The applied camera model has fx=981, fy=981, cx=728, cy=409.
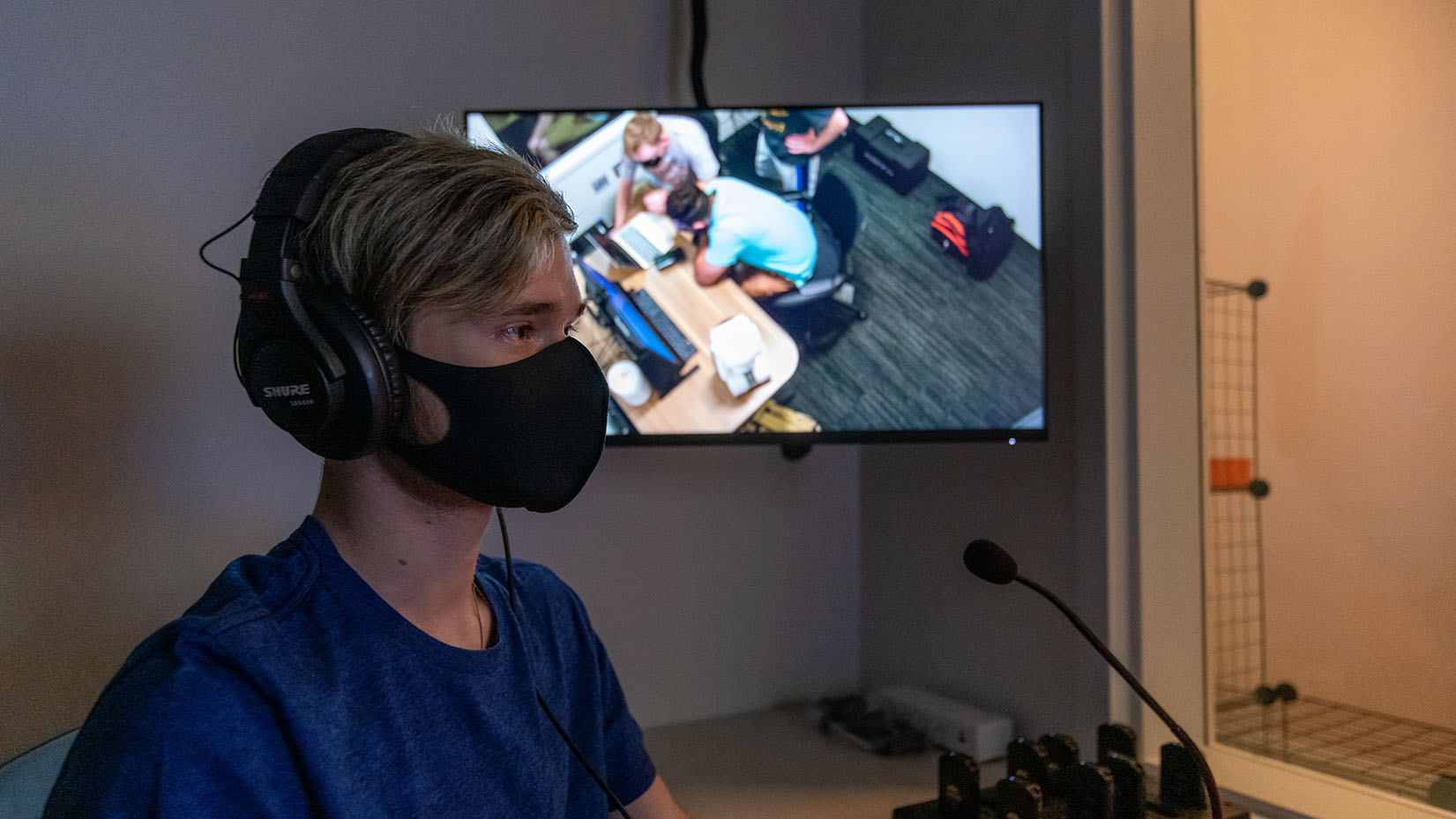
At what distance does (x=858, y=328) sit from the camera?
136cm

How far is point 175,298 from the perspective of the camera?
4.24ft

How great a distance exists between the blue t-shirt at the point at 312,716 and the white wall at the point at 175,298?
1.86 feet

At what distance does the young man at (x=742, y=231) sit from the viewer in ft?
4.44

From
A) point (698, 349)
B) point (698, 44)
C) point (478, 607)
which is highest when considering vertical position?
point (698, 44)

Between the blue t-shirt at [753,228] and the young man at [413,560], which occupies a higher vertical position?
A: the blue t-shirt at [753,228]

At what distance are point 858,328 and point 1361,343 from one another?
0.74 metres

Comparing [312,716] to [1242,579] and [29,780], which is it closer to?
[29,780]

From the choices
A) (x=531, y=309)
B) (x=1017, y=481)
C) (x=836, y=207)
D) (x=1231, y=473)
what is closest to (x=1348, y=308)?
(x=1231, y=473)

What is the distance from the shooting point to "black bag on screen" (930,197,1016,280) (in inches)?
52.7

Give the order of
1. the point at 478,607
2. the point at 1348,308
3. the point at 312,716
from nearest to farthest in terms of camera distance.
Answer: the point at 312,716
the point at 478,607
the point at 1348,308

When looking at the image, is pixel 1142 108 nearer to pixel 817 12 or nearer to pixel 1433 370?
pixel 1433 370

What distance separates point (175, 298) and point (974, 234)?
1.07 metres

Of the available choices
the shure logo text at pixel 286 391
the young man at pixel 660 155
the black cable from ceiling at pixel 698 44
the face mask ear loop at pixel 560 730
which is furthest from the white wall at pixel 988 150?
the shure logo text at pixel 286 391

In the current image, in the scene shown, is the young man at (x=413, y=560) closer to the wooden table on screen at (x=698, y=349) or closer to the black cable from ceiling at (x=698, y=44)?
the wooden table on screen at (x=698, y=349)
